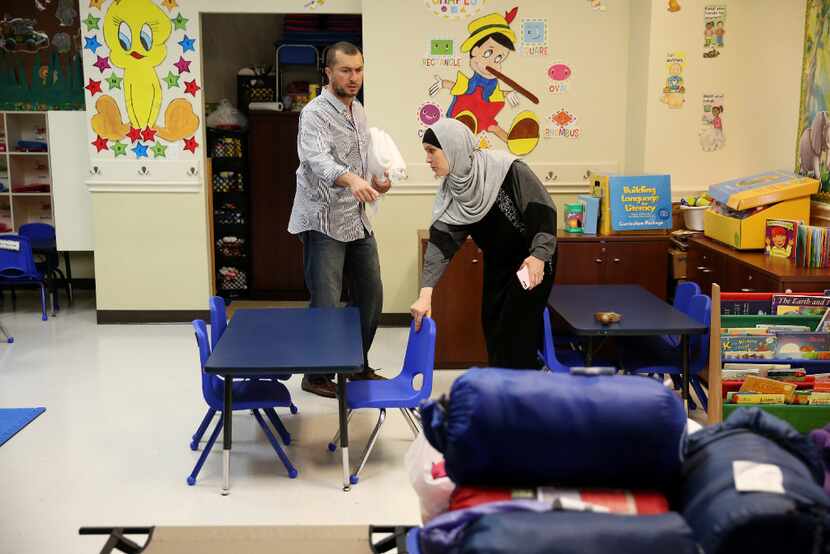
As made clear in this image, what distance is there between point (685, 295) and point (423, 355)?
1.70 meters

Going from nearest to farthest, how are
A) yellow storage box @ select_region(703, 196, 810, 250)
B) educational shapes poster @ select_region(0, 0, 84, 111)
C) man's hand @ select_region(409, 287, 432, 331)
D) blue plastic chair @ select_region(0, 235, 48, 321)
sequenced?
man's hand @ select_region(409, 287, 432, 331) → yellow storage box @ select_region(703, 196, 810, 250) → blue plastic chair @ select_region(0, 235, 48, 321) → educational shapes poster @ select_region(0, 0, 84, 111)

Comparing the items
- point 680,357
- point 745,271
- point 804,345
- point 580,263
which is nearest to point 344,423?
point 680,357

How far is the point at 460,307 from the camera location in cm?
608

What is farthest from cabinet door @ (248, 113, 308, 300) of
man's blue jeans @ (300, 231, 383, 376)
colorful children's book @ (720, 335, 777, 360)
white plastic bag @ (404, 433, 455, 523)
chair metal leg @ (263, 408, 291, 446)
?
white plastic bag @ (404, 433, 455, 523)

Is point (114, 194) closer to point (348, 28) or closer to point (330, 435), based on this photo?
point (348, 28)

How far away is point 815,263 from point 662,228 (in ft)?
4.81

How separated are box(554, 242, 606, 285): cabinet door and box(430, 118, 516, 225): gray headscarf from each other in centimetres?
206

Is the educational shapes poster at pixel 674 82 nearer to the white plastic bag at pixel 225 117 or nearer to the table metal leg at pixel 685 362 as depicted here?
the table metal leg at pixel 685 362

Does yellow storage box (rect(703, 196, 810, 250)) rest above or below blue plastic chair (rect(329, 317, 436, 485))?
above

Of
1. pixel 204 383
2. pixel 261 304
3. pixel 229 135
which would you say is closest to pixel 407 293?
pixel 261 304

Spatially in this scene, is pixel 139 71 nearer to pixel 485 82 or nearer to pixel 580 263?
pixel 485 82

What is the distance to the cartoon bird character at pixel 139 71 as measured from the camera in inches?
283

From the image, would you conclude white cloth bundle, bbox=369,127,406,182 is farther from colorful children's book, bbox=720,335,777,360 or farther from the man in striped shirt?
colorful children's book, bbox=720,335,777,360

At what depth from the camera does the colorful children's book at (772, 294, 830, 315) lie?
4196mm
